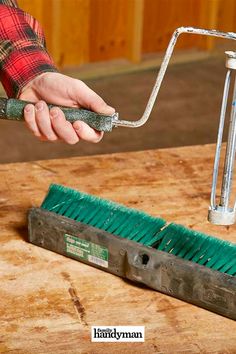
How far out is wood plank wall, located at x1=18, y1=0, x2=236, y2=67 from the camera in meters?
4.18

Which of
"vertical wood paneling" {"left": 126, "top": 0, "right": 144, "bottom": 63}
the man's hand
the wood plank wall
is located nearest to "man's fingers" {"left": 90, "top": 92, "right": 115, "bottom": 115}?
the man's hand

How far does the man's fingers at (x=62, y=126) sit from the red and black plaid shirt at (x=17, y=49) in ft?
0.84

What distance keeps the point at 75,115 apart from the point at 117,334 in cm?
35

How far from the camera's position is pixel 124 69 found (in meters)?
4.46

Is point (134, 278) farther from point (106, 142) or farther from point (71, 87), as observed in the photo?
point (106, 142)

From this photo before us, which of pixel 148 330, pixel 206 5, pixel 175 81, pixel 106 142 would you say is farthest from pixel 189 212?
pixel 206 5

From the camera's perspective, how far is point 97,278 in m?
1.44

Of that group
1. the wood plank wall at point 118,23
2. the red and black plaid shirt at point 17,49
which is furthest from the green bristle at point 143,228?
the wood plank wall at point 118,23

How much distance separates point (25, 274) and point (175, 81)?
3033 mm

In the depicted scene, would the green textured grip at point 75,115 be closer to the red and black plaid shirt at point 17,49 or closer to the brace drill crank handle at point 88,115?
the brace drill crank handle at point 88,115

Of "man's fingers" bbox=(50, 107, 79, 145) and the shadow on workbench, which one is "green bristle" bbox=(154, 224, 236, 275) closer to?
"man's fingers" bbox=(50, 107, 79, 145)

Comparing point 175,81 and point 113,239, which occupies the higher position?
point 113,239

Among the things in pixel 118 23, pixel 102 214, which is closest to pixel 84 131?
pixel 102 214

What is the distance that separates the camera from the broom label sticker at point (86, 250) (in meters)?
1.44
